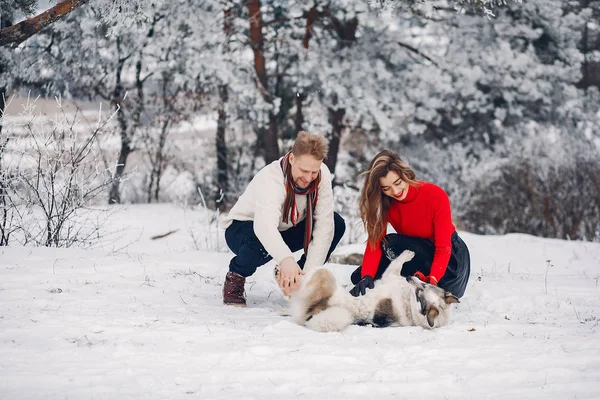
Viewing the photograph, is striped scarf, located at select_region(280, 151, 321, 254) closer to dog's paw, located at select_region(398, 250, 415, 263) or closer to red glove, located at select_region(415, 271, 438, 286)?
dog's paw, located at select_region(398, 250, 415, 263)

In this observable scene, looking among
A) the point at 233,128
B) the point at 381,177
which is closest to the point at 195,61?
the point at 233,128

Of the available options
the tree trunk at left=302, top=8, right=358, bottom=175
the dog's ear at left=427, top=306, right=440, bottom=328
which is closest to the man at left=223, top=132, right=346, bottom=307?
the dog's ear at left=427, top=306, right=440, bottom=328

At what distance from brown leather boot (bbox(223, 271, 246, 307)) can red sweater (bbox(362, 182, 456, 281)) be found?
103 centimetres

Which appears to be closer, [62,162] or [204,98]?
[62,162]

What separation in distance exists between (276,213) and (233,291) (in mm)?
846

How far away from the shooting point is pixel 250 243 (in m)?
4.48

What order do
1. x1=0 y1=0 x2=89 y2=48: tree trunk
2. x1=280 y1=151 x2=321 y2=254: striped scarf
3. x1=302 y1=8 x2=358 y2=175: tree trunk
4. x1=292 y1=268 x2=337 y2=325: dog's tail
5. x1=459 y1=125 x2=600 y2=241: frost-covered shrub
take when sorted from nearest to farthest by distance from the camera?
x1=292 y1=268 x2=337 y2=325: dog's tail
x1=280 y1=151 x2=321 y2=254: striped scarf
x1=0 y1=0 x2=89 y2=48: tree trunk
x1=459 y1=125 x2=600 y2=241: frost-covered shrub
x1=302 y1=8 x2=358 y2=175: tree trunk

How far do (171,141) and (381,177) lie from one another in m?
10.1

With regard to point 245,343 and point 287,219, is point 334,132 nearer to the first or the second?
point 287,219

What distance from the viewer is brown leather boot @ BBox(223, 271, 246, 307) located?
15.1 ft

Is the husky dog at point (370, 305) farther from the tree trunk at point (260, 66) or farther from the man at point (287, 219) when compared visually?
the tree trunk at point (260, 66)

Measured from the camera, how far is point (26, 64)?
32.9ft

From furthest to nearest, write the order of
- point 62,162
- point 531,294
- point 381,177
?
point 62,162
point 531,294
point 381,177

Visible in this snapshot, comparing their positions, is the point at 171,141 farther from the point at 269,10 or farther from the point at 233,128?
the point at 269,10
